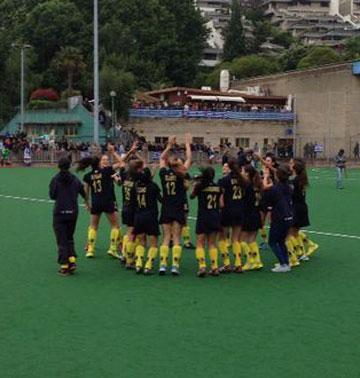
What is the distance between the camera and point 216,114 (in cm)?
5856

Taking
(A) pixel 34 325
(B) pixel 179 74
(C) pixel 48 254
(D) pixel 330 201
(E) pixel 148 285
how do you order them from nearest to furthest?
(A) pixel 34 325
(E) pixel 148 285
(C) pixel 48 254
(D) pixel 330 201
(B) pixel 179 74

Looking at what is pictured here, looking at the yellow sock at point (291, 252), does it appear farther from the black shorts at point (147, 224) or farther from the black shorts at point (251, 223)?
the black shorts at point (147, 224)

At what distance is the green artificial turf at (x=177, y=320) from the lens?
20.4 feet

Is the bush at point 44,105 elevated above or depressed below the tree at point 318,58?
below

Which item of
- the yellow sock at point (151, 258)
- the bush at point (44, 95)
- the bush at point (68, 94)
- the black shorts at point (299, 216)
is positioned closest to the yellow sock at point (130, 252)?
the yellow sock at point (151, 258)

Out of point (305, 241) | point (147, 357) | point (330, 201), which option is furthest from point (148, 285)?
point (330, 201)

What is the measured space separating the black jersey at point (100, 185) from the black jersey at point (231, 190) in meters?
2.10

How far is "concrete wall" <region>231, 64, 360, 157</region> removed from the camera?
59.2 metres

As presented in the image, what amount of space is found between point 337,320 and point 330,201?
15.3 metres

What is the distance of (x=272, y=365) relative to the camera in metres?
6.23

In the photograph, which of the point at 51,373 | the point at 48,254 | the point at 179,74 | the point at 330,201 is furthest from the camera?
the point at 179,74

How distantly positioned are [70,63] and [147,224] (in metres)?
56.3

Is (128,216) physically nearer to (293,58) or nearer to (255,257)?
(255,257)

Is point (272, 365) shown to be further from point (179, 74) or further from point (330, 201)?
point (179, 74)
